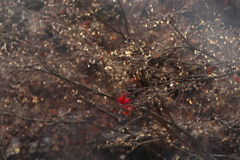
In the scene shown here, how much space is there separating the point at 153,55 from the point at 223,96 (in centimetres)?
374

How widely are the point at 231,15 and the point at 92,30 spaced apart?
3.92m

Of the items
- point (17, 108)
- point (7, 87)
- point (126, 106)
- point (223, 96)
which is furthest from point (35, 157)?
point (126, 106)

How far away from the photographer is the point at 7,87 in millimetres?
14008

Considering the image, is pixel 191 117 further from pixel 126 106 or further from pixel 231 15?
pixel 126 106

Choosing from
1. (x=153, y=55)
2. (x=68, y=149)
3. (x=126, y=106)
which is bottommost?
(x=126, y=106)

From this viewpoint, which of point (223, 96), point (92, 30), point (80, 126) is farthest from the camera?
point (80, 126)

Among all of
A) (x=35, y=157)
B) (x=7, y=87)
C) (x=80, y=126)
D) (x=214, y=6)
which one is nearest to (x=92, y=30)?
(x=214, y=6)

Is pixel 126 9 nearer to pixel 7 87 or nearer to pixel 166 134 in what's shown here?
pixel 166 134

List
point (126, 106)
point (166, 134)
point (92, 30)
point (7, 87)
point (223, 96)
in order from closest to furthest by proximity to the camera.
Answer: point (126, 106), point (223, 96), point (166, 134), point (92, 30), point (7, 87)

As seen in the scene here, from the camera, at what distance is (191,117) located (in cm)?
1143

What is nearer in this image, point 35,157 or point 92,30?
point 92,30

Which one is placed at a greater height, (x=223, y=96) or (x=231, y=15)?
(x=231, y=15)

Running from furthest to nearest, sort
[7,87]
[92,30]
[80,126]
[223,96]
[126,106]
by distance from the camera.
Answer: [80,126] < [7,87] < [92,30] < [223,96] < [126,106]

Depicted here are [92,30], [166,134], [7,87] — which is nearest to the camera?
[166,134]
